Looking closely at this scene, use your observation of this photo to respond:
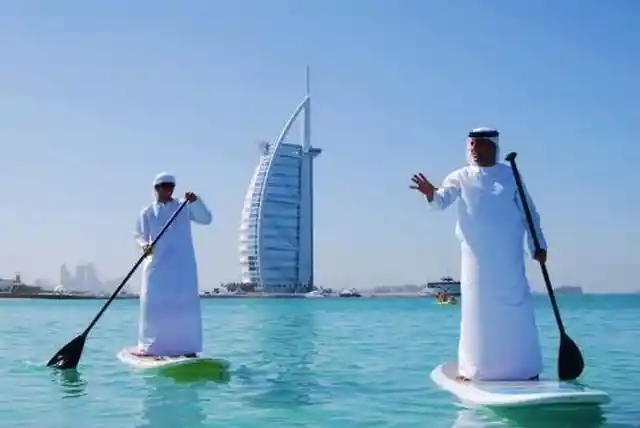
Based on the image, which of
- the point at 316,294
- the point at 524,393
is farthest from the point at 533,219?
the point at 316,294

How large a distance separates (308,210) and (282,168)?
27.1ft

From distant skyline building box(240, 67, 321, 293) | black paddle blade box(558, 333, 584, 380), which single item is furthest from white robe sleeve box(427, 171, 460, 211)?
distant skyline building box(240, 67, 321, 293)

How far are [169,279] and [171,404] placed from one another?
3151 millimetres

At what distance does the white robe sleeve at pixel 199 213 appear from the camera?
12039mm

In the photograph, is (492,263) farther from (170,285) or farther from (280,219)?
(280,219)

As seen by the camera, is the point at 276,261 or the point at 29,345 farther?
the point at 276,261

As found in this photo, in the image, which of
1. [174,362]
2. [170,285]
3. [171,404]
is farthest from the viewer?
[170,285]

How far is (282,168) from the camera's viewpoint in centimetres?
12331

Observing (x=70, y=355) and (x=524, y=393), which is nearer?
(x=524, y=393)

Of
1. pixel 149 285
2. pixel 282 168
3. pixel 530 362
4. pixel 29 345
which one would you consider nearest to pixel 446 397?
pixel 530 362

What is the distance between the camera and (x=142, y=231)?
12242 mm

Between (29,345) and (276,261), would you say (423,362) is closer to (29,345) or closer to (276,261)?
(29,345)

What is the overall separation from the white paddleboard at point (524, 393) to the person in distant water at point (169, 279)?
478 centimetres

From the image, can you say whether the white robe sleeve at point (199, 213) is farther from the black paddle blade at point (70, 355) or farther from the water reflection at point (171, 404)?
the black paddle blade at point (70, 355)
